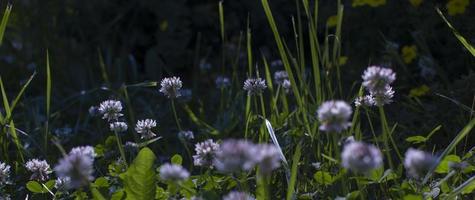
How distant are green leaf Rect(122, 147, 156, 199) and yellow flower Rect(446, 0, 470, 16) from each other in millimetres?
1487

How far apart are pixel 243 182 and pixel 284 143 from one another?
1.69ft

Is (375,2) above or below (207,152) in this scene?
above

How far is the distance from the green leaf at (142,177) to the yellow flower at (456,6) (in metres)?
1.49

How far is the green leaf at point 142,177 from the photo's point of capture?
1691 millimetres

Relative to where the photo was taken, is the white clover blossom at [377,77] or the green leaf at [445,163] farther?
the green leaf at [445,163]

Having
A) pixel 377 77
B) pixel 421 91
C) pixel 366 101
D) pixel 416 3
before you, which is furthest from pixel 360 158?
pixel 416 3

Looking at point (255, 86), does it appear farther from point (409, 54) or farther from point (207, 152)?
point (409, 54)

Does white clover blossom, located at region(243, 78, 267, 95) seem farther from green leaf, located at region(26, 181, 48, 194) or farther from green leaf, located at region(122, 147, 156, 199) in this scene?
green leaf, located at region(26, 181, 48, 194)

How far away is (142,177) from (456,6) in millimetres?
1529

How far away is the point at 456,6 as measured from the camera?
2809mm

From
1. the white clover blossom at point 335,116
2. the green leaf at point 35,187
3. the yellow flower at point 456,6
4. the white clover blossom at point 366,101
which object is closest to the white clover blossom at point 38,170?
the green leaf at point 35,187

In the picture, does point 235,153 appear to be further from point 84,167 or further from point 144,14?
point 144,14

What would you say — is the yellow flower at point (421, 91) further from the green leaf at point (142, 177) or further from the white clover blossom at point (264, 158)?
the white clover blossom at point (264, 158)

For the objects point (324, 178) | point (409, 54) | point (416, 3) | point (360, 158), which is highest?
point (416, 3)
